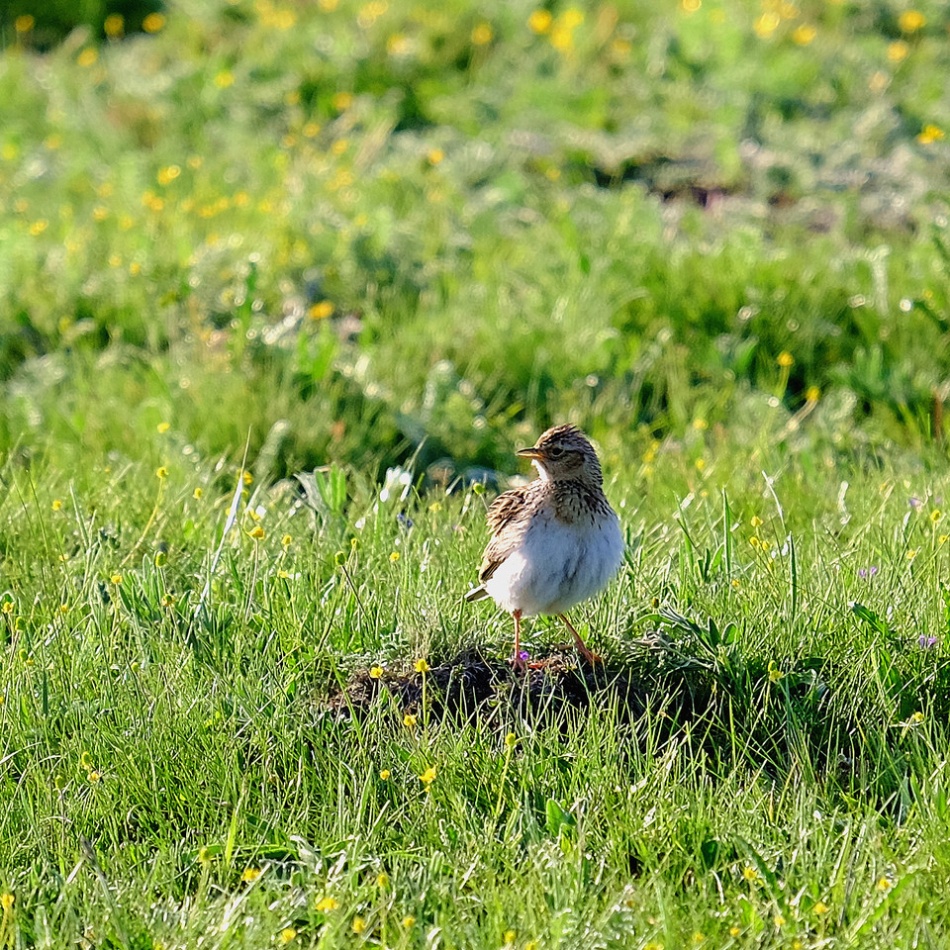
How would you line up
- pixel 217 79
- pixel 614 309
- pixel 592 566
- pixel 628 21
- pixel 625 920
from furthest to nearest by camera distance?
1. pixel 628 21
2. pixel 217 79
3. pixel 614 309
4. pixel 592 566
5. pixel 625 920

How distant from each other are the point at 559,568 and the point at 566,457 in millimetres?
491

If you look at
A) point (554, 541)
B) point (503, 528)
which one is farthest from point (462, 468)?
point (554, 541)

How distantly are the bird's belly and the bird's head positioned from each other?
21 centimetres

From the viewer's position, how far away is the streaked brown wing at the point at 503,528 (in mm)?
4758

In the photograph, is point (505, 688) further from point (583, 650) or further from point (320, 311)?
point (320, 311)

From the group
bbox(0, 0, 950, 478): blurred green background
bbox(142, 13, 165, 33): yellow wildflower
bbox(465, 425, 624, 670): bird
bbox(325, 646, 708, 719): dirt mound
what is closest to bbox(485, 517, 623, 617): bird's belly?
bbox(465, 425, 624, 670): bird

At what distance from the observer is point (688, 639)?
4.62m

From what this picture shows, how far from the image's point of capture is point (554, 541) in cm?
464

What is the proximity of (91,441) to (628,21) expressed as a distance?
6.61m

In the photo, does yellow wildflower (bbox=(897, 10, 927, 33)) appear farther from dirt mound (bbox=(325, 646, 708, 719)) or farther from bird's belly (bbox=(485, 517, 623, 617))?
dirt mound (bbox=(325, 646, 708, 719))

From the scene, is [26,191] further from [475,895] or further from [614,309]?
[475,895]

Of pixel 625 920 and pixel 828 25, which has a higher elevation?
pixel 828 25

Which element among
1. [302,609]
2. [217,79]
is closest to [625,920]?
[302,609]

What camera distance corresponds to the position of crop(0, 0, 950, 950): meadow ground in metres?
3.88
